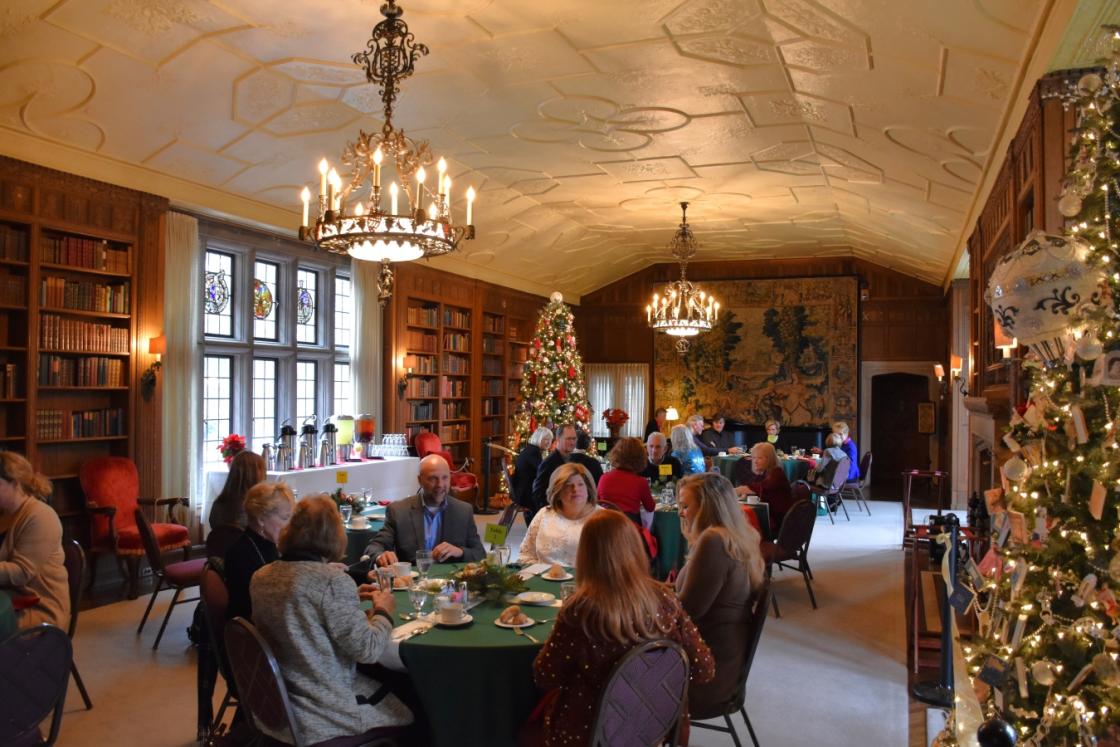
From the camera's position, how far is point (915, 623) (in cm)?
523

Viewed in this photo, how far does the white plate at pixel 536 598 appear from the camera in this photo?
374 centimetres

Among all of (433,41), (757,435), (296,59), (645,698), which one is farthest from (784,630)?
(757,435)

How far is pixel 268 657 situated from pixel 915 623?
13.5ft

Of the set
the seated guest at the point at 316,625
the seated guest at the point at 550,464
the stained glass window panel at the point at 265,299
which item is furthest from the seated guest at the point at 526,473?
the seated guest at the point at 316,625

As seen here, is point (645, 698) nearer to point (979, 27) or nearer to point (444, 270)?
point (979, 27)

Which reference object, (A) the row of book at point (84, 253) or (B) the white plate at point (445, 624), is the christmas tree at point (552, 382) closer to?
(A) the row of book at point (84, 253)

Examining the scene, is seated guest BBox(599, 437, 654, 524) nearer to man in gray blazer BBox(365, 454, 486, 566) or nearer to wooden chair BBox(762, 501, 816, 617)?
wooden chair BBox(762, 501, 816, 617)

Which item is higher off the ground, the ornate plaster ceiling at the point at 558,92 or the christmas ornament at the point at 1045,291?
the ornate plaster ceiling at the point at 558,92

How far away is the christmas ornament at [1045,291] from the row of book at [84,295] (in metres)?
6.96

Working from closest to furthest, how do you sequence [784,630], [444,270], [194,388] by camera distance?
1. [784,630]
2. [194,388]
3. [444,270]

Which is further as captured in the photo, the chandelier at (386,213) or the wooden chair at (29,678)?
the chandelier at (386,213)

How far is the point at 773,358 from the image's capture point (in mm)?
15742

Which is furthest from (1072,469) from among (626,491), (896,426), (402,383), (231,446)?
(896,426)

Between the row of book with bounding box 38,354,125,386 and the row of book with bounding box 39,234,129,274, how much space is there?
2.64 ft
